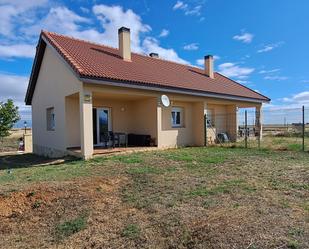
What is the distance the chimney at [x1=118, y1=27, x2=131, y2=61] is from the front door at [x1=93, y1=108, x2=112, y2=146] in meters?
3.21

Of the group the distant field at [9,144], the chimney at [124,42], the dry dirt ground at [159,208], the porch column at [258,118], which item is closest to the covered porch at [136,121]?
the chimney at [124,42]

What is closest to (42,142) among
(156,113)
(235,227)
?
(156,113)

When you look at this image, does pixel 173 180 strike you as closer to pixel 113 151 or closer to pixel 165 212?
pixel 165 212

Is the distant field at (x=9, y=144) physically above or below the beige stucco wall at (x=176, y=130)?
below

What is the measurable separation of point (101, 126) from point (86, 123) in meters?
3.80

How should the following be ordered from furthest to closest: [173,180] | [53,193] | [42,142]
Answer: [42,142], [173,180], [53,193]

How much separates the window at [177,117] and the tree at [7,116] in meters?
14.4

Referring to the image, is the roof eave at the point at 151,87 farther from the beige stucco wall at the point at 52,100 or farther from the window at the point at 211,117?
the window at the point at 211,117

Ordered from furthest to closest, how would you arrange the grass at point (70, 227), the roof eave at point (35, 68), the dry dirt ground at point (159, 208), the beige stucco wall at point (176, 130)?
the roof eave at point (35, 68) → the beige stucco wall at point (176, 130) → the grass at point (70, 227) → the dry dirt ground at point (159, 208)

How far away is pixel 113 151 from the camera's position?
A: 39.8 feet

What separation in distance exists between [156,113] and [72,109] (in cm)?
420

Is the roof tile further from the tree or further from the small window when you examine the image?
the tree

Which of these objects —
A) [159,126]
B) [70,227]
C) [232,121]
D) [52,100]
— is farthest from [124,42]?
[70,227]

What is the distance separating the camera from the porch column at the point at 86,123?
10.8 m
